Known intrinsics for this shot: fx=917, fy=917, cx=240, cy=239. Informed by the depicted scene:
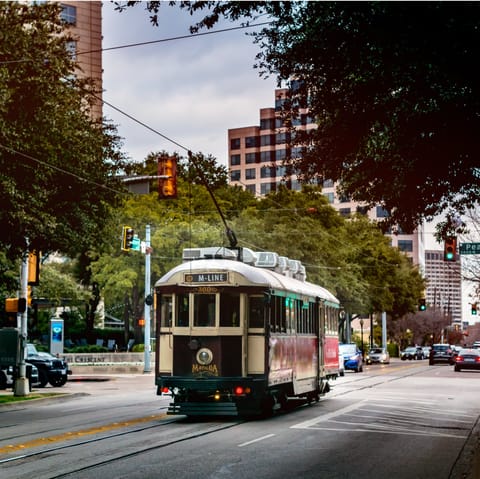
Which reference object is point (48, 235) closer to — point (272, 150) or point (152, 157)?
point (152, 157)

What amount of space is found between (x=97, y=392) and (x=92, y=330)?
3823 cm

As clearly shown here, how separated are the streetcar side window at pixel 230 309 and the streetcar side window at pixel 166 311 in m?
1.18

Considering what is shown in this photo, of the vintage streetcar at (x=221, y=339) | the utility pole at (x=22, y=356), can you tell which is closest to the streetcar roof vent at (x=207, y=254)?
the vintage streetcar at (x=221, y=339)

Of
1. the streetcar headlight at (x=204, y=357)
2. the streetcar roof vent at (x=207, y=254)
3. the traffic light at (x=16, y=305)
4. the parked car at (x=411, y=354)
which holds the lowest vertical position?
the parked car at (x=411, y=354)

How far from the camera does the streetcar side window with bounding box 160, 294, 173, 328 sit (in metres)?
19.6

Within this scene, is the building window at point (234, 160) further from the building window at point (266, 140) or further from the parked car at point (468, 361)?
the parked car at point (468, 361)

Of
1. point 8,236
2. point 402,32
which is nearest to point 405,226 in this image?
point 402,32

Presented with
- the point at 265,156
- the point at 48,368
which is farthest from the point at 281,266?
the point at 265,156

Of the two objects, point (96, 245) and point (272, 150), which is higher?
point (272, 150)

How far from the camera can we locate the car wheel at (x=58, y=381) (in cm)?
3631

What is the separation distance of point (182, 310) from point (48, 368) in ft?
59.4

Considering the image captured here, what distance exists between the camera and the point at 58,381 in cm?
3650

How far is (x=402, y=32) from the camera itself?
10.1 meters

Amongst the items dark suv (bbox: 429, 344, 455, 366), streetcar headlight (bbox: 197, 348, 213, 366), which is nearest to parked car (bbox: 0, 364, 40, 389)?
streetcar headlight (bbox: 197, 348, 213, 366)
